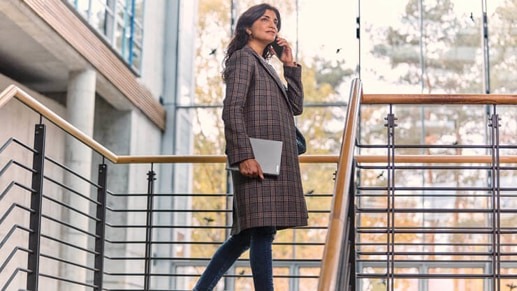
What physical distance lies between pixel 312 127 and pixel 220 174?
145 cm

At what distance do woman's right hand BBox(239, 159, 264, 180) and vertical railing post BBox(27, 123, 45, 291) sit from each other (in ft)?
3.16

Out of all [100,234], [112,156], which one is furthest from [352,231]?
[112,156]

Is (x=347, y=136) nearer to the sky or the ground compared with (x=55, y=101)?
nearer to the ground

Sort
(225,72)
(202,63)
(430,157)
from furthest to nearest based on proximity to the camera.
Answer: (202,63), (430,157), (225,72)

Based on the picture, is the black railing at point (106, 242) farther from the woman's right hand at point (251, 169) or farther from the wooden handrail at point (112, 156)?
the woman's right hand at point (251, 169)

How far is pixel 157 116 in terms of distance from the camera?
44.7 ft

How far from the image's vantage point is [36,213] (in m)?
4.45

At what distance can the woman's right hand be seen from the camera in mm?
4102

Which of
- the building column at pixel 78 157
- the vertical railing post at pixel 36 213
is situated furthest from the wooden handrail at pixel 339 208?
the building column at pixel 78 157

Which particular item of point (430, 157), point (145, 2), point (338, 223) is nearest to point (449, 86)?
point (145, 2)

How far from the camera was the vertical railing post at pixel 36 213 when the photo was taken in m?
4.38

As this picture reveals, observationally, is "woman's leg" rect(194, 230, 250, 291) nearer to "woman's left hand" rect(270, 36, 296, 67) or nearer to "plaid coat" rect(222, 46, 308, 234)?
"plaid coat" rect(222, 46, 308, 234)

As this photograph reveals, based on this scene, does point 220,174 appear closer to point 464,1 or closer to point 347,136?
point 464,1

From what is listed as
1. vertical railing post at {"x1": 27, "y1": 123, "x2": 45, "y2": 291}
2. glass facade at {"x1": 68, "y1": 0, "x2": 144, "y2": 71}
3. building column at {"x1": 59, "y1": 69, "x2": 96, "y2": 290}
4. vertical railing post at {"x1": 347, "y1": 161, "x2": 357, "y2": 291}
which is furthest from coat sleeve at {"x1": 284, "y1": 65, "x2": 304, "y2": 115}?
building column at {"x1": 59, "y1": 69, "x2": 96, "y2": 290}
